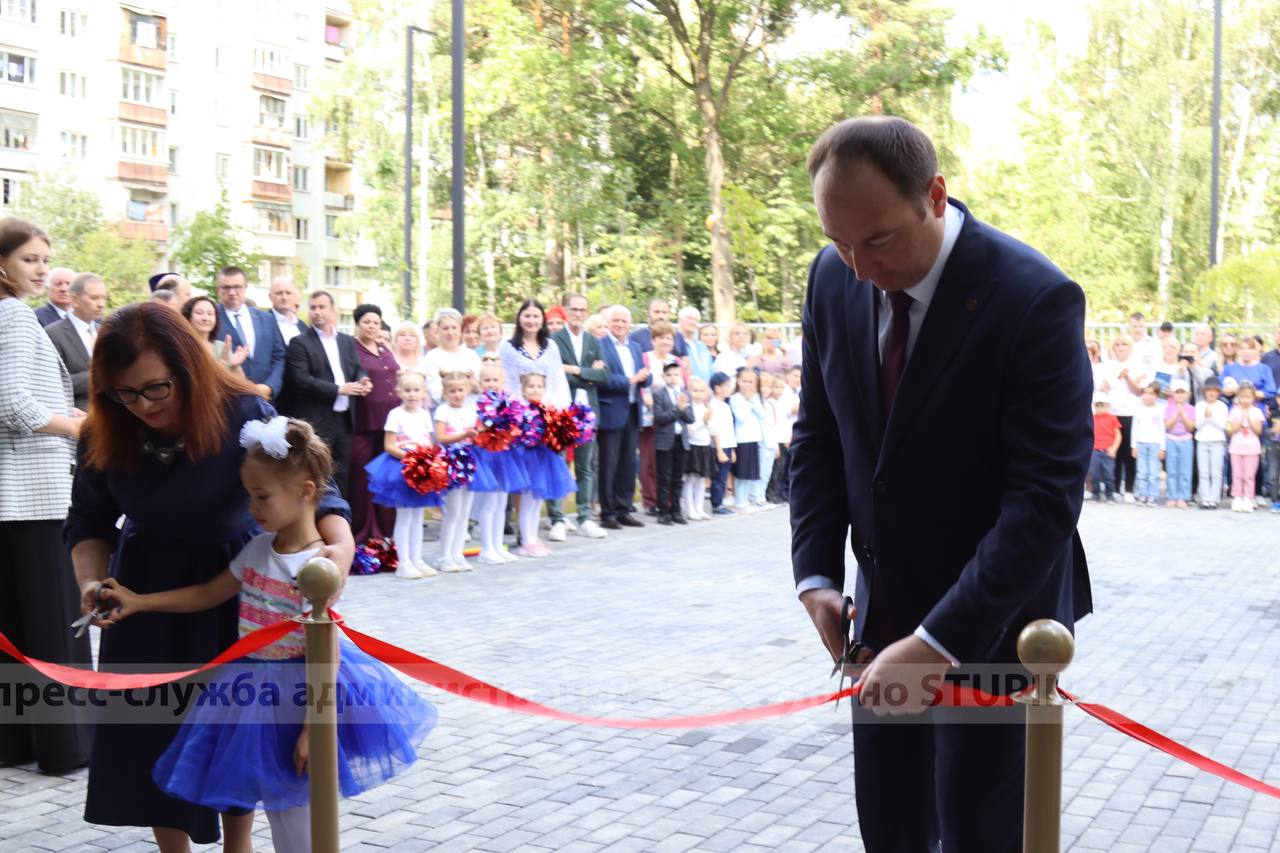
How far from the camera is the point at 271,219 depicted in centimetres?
7769

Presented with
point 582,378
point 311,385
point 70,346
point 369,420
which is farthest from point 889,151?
point 582,378

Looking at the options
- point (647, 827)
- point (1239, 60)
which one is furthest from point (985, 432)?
point (1239, 60)

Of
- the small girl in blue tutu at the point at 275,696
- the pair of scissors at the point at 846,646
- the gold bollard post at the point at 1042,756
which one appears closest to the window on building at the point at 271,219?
the small girl in blue tutu at the point at 275,696

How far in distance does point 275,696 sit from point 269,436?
77 centimetres

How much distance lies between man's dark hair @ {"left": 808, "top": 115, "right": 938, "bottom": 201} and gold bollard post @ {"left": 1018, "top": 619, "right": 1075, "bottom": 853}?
0.92 m

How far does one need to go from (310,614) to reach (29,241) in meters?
3.25

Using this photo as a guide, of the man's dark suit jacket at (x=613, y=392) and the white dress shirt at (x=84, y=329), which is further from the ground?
the white dress shirt at (x=84, y=329)

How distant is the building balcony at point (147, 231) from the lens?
63.9 meters

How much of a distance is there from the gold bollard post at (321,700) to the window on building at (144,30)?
71.9m

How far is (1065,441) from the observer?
2793mm

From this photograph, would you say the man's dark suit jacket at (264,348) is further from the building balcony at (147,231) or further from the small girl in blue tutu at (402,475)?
the building balcony at (147,231)

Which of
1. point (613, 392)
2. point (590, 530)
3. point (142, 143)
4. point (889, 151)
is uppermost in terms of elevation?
point (142, 143)

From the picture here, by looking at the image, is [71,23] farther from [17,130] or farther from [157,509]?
[157,509]

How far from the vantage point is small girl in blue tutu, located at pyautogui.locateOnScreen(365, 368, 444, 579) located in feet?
38.3
